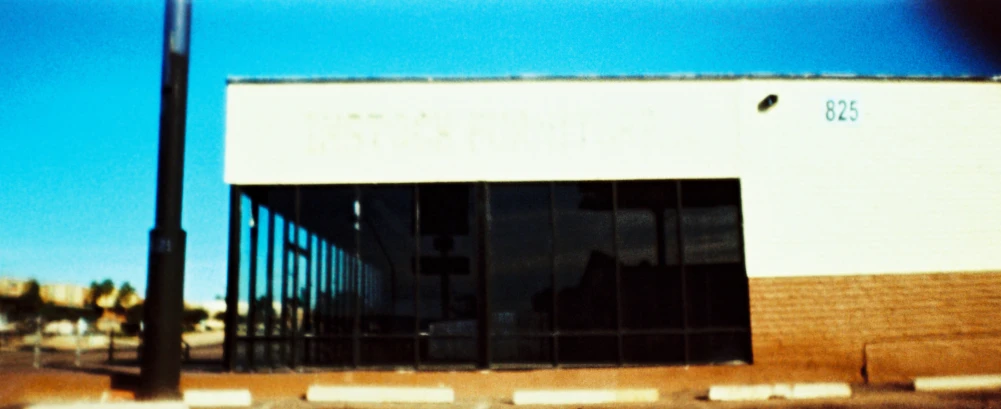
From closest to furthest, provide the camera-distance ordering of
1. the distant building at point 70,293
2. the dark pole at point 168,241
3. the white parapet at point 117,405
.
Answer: the white parapet at point 117,405 → the dark pole at point 168,241 → the distant building at point 70,293

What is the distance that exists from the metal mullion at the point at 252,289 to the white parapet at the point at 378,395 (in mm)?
1974

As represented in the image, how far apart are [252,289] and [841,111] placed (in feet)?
33.5

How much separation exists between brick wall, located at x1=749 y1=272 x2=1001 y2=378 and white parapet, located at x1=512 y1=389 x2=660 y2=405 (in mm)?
2781

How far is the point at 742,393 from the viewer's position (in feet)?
33.3

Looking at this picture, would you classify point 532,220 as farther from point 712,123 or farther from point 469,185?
point 712,123

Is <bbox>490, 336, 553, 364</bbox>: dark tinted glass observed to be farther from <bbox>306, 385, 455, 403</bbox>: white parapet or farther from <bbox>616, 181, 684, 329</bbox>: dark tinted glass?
<bbox>306, 385, 455, 403</bbox>: white parapet

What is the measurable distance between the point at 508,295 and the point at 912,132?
24.2ft

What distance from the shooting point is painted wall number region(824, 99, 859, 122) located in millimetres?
12695

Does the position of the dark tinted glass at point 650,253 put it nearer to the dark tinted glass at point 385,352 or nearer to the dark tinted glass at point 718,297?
the dark tinted glass at point 718,297

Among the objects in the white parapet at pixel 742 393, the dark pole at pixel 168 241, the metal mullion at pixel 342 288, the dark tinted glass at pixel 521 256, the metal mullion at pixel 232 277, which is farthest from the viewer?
the metal mullion at pixel 342 288

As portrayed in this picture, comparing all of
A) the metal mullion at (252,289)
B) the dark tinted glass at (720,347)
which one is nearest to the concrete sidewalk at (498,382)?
the dark tinted glass at (720,347)

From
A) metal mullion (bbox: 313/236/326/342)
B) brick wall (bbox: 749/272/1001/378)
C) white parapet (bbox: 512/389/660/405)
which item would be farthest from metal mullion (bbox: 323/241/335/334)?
brick wall (bbox: 749/272/1001/378)

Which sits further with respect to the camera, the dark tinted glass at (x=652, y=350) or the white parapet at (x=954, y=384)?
the dark tinted glass at (x=652, y=350)

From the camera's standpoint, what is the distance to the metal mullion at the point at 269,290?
1217 centimetres
